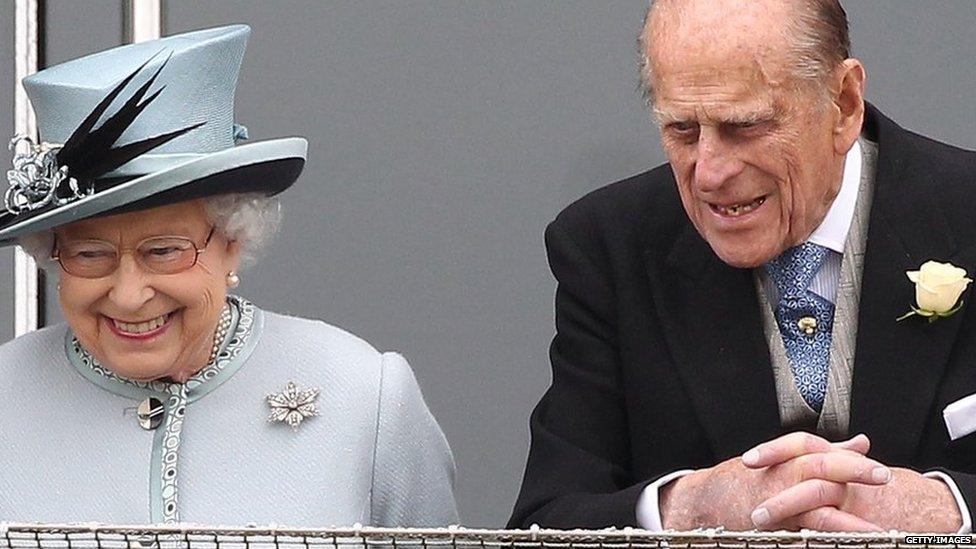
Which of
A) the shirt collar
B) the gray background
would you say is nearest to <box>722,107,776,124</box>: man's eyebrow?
the shirt collar

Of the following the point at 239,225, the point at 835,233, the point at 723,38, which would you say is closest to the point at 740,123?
the point at 723,38

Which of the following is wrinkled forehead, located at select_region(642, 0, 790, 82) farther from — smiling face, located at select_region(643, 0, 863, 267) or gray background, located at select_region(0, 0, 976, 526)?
gray background, located at select_region(0, 0, 976, 526)

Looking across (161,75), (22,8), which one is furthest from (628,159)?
(161,75)

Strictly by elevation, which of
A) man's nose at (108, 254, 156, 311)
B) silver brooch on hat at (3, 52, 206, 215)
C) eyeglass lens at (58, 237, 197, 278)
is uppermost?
silver brooch on hat at (3, 52, 206, 215)

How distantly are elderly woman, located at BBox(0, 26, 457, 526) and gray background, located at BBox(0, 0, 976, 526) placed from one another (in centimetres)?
119

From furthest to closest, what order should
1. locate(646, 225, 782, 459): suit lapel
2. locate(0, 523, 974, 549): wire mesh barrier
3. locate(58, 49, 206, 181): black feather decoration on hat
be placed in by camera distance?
locate(646, 225, 782, 459): suit lapel, locate(58, 49, 206, 181): black feather decoration on hat, locate(0, 523, 974, 549): wire mesh barrier

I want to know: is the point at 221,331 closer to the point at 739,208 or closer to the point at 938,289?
the point at 739,208

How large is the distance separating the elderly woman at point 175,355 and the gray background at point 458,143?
1186mm

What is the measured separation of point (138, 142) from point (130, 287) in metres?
0.21

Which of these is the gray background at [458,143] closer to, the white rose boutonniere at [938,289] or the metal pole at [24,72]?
the metal pole at [24,72]

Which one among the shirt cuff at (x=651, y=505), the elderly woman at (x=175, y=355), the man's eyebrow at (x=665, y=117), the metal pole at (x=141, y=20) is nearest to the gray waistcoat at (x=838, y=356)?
the shirt cuff at (x=651, y=505)

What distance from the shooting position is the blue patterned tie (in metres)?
2.86

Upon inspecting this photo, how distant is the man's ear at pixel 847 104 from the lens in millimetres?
2801

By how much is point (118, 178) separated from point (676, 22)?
82 centimetres
